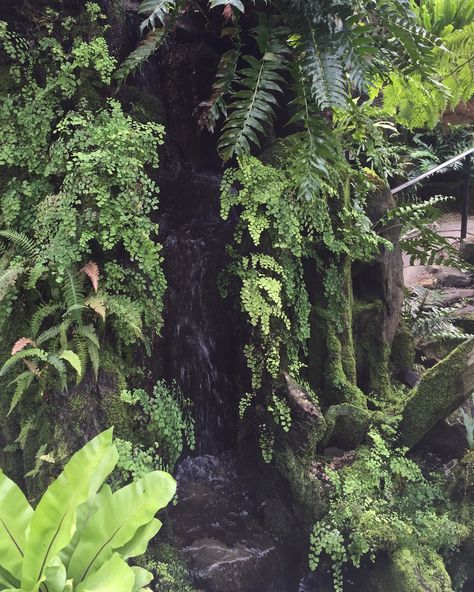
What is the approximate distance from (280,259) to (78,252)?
62.1 inches

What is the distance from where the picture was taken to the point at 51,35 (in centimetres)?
304

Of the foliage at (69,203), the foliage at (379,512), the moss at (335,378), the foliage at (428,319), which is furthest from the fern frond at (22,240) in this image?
the foliage at (428,319)

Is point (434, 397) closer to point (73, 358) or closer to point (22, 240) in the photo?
point (73, 358)

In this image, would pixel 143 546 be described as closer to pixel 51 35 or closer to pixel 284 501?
pixel 284 501

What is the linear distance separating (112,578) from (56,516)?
0.31 metres

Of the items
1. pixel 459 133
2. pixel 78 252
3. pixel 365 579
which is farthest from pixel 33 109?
pixel 459 133

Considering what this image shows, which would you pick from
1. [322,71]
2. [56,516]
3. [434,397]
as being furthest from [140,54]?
[434,397]

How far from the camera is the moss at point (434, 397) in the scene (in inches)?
160

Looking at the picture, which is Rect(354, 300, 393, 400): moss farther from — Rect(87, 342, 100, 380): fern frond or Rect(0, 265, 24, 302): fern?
Rect(0, 265, 24, 302): fern

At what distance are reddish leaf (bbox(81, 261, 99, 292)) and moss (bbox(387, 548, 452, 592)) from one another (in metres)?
2.91

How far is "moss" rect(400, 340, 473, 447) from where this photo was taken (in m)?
4.06

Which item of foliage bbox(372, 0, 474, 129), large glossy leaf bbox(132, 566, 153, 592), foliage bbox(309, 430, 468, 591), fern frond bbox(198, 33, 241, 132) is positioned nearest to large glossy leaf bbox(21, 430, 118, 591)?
large glossy leaf bbox(132, 566, 153, 592)

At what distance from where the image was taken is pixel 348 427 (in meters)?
4.12

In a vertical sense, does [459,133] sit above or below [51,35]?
above
